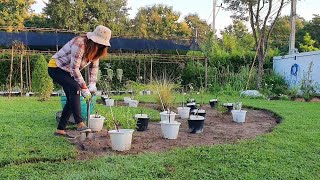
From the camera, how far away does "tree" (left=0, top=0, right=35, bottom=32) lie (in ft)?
65.4

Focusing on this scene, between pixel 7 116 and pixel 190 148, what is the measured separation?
335cm

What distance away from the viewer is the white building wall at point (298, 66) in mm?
10789

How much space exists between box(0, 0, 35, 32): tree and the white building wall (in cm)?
1428

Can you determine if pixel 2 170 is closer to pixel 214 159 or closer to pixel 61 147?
pixel 61 147

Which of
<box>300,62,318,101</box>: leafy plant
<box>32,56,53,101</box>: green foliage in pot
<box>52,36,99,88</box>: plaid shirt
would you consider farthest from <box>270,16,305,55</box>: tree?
<box>52,36,99,88</box>: plaid shirt

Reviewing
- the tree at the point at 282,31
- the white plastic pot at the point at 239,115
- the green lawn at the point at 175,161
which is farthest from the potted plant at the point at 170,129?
the tree at the point at 282,31

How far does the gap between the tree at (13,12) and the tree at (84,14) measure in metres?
2.11

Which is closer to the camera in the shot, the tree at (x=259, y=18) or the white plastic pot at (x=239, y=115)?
the white plastic pot at (x=239, y=115)

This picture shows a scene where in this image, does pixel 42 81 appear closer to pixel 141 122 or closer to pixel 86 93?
pixel 141 122

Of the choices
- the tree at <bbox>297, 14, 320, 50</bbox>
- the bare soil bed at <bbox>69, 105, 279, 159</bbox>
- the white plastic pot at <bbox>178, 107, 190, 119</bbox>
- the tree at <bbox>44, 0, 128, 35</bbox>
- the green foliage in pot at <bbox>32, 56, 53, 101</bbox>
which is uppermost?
the tree at <bbox>44, 0, 128, 35</bbox>

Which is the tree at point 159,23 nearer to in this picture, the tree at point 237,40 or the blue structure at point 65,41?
the tree at point 237,40

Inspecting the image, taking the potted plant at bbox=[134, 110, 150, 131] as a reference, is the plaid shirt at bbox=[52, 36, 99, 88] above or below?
above

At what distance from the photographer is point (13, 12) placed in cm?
2053

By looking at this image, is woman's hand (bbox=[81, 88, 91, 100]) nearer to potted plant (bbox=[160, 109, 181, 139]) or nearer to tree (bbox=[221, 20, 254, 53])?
potted plant (bbox=[160, 109, 181, 139])
